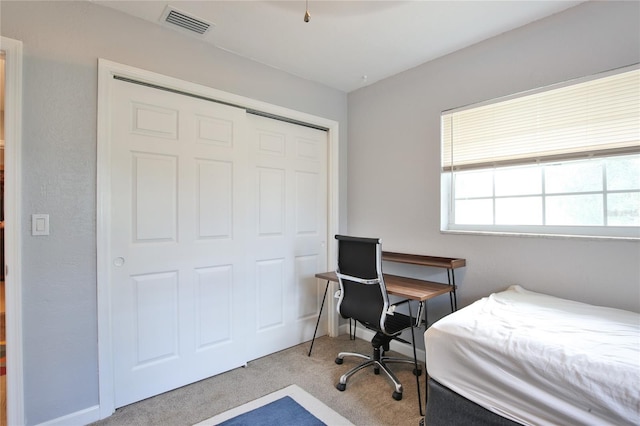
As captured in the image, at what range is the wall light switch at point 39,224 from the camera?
1722 mm

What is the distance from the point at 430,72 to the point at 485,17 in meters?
0.63

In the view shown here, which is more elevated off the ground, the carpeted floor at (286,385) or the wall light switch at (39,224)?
the wall light switch at (39,224)

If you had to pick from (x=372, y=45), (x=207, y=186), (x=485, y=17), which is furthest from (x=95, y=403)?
(x=485, y=17)

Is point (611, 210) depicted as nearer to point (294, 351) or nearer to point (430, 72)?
point (430, 72)

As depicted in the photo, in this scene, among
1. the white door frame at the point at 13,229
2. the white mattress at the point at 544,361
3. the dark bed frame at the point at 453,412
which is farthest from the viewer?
the white door frame at the point at 13,229

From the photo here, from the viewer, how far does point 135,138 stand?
6.82 ft

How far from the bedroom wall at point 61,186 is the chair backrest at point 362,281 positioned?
1.64 metres

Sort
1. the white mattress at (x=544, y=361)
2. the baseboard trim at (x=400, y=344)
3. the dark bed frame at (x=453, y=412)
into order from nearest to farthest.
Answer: the white mattress at (x=544, y=361) → the dark bed frame at (x=453, y=412) → the baseboard trim at (x=400, y=344)

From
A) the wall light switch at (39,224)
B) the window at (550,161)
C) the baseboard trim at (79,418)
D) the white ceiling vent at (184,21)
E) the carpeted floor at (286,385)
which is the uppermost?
the white ceiling vent at (184,21)

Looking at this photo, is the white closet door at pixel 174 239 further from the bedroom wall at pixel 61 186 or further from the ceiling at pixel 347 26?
the ceiling at pixel 347 26

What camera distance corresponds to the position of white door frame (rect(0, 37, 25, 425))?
5.40ft

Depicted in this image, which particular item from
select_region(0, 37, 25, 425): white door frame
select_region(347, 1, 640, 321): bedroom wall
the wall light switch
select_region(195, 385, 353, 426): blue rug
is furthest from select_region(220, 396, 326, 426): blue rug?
the wall light switch

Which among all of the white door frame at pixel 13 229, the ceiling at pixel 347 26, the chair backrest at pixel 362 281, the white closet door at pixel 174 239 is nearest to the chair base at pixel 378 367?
the chair backrest at pixel 362 281

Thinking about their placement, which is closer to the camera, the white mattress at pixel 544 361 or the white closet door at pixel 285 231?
the white mattress at pixel 544 361
